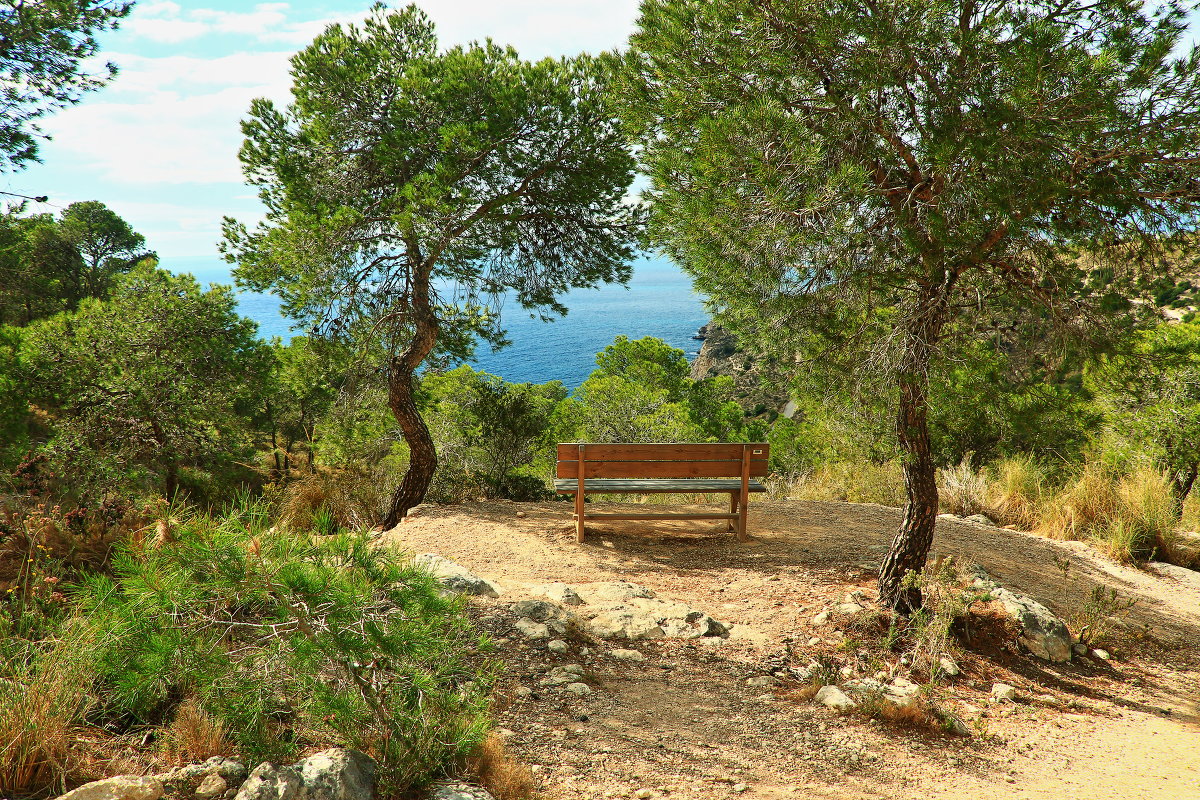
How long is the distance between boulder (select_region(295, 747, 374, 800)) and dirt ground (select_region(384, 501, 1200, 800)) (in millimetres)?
725

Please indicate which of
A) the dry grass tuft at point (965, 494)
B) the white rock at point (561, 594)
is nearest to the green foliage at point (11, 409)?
A: the white rock at point (561, 594)

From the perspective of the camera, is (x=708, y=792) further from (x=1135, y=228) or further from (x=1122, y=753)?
(x=1135, y=228)

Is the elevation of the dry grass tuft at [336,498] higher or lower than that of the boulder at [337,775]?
lower

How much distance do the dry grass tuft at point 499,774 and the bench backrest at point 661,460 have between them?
425cm

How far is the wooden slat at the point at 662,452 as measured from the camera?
6.83 metres

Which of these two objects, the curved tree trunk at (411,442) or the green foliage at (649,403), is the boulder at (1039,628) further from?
the green foliage at (649,403)

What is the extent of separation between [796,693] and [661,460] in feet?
10.5

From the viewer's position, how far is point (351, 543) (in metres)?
2.78

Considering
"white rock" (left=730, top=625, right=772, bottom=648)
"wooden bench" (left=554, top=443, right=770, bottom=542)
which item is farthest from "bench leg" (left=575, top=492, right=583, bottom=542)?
"white rock" (left=730, top=625, right=772, bottom=648)

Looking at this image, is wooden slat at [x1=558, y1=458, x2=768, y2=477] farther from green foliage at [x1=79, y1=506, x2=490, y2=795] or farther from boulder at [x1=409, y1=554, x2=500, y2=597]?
green foliage at [x1=79, y1=506, x2=490, y2=795]

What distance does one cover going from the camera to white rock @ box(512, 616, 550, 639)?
412 centimetres

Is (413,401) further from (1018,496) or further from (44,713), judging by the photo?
(1018,496)

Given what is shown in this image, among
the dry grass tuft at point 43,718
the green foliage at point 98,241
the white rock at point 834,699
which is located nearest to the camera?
the dry grass tuft at point 43,718

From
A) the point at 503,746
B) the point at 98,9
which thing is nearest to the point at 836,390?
the point at 503,746
